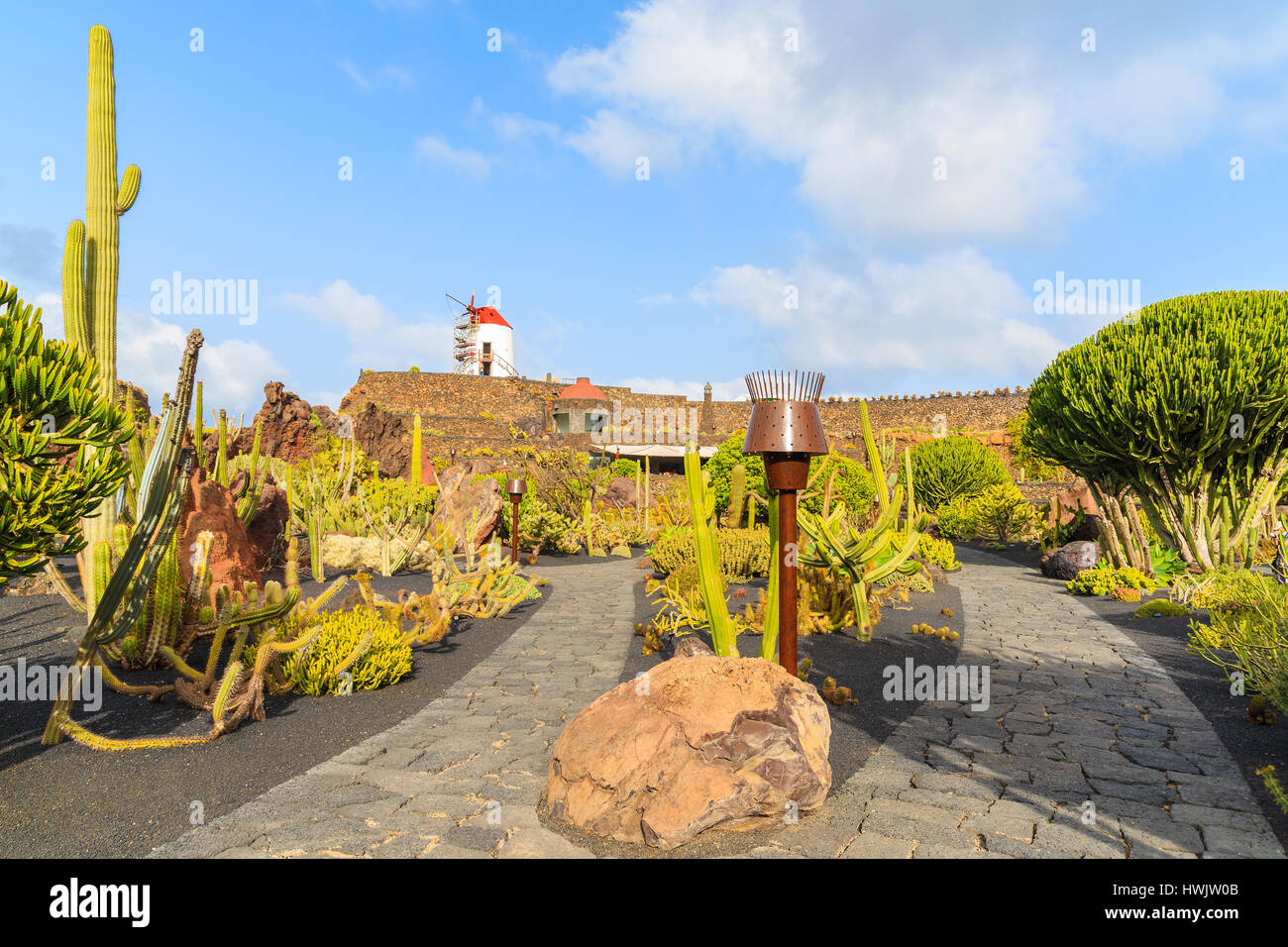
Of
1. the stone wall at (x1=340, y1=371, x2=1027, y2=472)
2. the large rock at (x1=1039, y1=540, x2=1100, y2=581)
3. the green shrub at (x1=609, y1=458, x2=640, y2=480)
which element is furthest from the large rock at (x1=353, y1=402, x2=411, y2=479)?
the stone wall at (x1=340, y1=371, x2=1027, y2=472)

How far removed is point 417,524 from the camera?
46.9ft

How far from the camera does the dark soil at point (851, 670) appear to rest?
129 inches

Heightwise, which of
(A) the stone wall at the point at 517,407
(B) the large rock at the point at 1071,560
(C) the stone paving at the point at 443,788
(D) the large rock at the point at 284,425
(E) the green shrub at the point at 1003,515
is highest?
(A) the stone wall at the point at 517,407

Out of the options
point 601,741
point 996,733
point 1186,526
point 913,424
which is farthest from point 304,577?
point 913,424

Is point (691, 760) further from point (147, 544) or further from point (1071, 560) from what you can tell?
point (1071, 560)

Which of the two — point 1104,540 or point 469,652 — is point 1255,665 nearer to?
point 469,652

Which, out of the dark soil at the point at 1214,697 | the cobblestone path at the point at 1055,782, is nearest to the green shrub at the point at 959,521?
the dark soil at the point at 1214,697

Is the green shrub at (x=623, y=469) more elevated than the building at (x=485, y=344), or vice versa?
the building at (x=485, y=344)

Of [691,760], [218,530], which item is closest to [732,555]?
[218,530]

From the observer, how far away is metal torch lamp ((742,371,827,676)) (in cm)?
438

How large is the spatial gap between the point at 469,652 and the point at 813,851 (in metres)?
4.86

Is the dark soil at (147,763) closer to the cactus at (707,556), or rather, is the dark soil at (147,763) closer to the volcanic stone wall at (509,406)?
the cactus at (707,556)

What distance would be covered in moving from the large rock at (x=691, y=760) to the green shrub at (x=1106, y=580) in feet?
29.5

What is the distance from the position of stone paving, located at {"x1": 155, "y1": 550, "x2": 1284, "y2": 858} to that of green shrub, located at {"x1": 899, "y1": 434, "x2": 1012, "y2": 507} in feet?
46.5
